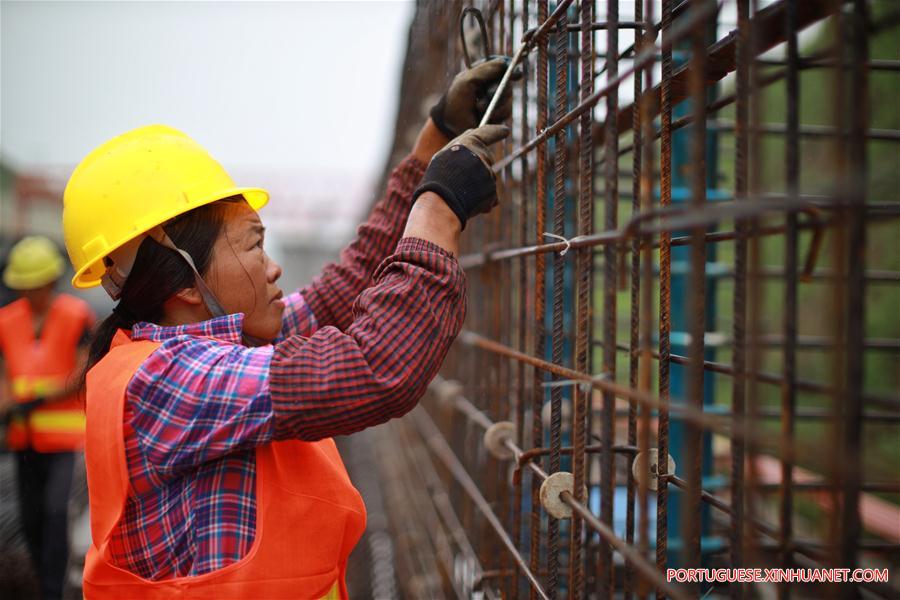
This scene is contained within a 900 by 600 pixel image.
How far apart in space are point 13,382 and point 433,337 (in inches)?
172

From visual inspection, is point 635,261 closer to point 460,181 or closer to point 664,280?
point 664,280

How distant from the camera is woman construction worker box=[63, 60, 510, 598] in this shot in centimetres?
139

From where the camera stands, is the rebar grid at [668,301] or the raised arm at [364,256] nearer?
the rebar grid at [668,301]

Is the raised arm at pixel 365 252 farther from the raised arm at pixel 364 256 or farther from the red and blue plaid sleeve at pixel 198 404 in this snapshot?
the red and blue plaid sleeve at pixel 198 404

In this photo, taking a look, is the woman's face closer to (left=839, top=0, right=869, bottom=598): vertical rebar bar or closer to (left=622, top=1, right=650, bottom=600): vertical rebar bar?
(left=622, top=1, right=650, bottom=600): vertical rebar bar

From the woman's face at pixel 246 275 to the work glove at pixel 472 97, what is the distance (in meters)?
0.62

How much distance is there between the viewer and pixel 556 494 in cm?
158

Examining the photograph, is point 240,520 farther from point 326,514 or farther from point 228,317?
point 228,317

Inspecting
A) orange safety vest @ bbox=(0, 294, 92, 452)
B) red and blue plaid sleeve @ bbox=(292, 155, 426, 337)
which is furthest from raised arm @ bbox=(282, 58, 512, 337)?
orange safety vest @ bbox=(0, 294, 92, 452)

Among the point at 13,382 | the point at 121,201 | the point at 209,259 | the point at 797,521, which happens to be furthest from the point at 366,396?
the point at 797,521

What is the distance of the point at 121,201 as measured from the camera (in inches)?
67.7

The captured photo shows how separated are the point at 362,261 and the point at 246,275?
1.78 ft

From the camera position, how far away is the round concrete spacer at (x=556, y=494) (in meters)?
1.57

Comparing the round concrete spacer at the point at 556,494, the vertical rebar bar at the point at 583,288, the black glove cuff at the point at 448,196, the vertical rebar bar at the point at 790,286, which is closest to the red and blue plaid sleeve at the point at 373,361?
the black glove cuff at the point at 448,196
